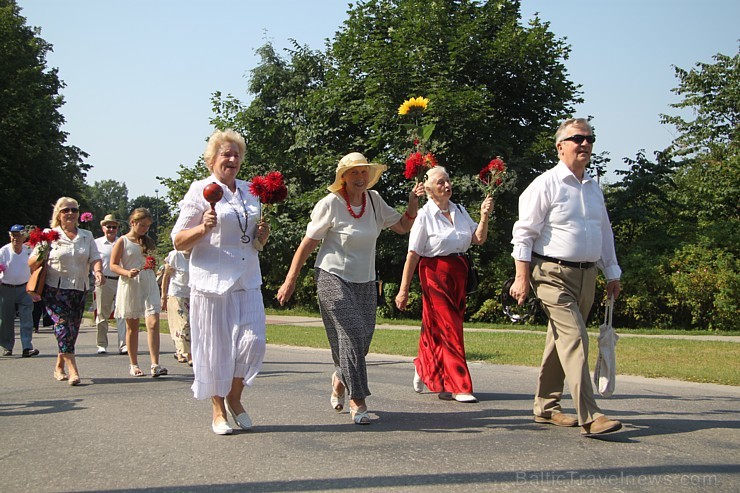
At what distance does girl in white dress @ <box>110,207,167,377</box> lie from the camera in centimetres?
1022

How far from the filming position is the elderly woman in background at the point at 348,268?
6625 mm

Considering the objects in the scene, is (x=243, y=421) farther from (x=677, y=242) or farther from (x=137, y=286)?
(x=677, y=242)

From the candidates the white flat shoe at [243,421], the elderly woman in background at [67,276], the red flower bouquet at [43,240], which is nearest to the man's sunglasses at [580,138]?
the white flat shoe at [243,421]

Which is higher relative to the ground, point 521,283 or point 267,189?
point 267,189

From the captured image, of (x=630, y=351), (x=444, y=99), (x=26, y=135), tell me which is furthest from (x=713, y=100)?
(x=26, y=135)

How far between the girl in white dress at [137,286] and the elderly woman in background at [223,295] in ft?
13.6

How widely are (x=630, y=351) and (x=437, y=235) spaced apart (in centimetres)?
550

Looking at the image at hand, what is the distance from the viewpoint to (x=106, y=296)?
14.1 meters

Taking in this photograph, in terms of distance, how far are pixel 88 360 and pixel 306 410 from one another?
6319 mm

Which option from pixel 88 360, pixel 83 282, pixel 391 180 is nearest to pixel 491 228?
pixel 391 180

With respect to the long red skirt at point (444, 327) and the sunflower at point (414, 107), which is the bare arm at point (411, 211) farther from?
the long red skirt at point (444, 327)

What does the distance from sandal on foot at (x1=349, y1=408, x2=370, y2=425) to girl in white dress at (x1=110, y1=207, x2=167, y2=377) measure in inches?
169

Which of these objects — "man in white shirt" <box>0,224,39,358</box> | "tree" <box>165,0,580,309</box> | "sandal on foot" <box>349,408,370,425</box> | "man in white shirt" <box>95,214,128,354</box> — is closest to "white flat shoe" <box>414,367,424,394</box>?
"sandal on foot" <box>349,408,370,425</box>

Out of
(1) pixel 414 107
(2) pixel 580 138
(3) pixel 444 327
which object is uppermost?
(1) pixel 414 107
